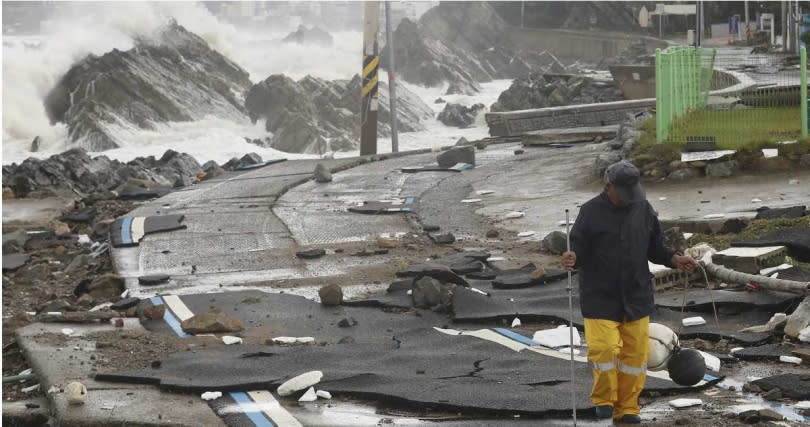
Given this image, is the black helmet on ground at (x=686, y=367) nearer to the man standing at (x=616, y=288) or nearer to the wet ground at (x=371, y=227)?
the wet ground at (x=371, y=227)

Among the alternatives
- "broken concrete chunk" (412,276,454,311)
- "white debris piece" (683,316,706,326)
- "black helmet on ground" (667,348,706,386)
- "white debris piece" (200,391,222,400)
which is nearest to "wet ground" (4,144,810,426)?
"white debris piece" (200,391,222,400)

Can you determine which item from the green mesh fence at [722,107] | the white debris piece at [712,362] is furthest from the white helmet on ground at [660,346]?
the green mesh fence at [722,107]

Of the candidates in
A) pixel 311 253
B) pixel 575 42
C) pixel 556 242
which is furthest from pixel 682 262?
pixel 575 42

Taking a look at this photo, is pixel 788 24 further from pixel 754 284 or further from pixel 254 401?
pixel 254 401

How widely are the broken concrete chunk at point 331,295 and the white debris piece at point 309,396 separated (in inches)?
134

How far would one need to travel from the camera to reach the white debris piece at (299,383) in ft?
25.9

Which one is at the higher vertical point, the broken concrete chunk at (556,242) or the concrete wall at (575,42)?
the concrete wall at (575,42)

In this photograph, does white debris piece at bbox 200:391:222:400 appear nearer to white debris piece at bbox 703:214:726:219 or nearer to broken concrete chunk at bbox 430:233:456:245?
broken concrete chunk at bbox 430:233:456:245

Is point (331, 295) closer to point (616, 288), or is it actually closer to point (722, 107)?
point (616, 288)

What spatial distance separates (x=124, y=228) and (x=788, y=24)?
33.8 m

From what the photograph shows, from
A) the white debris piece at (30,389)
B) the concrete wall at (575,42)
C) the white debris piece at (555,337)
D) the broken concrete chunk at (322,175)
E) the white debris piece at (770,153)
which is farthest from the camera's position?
the concrete wall at (575,42)

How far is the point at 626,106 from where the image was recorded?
29672 mm

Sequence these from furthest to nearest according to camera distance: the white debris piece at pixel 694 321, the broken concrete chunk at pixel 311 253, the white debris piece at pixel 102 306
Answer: the broken concrete chunk at pixel 311 253
the white debris piece at pixel 102 306
the white debris piece at pixel 694 321

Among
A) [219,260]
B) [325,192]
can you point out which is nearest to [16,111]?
[325,192]
